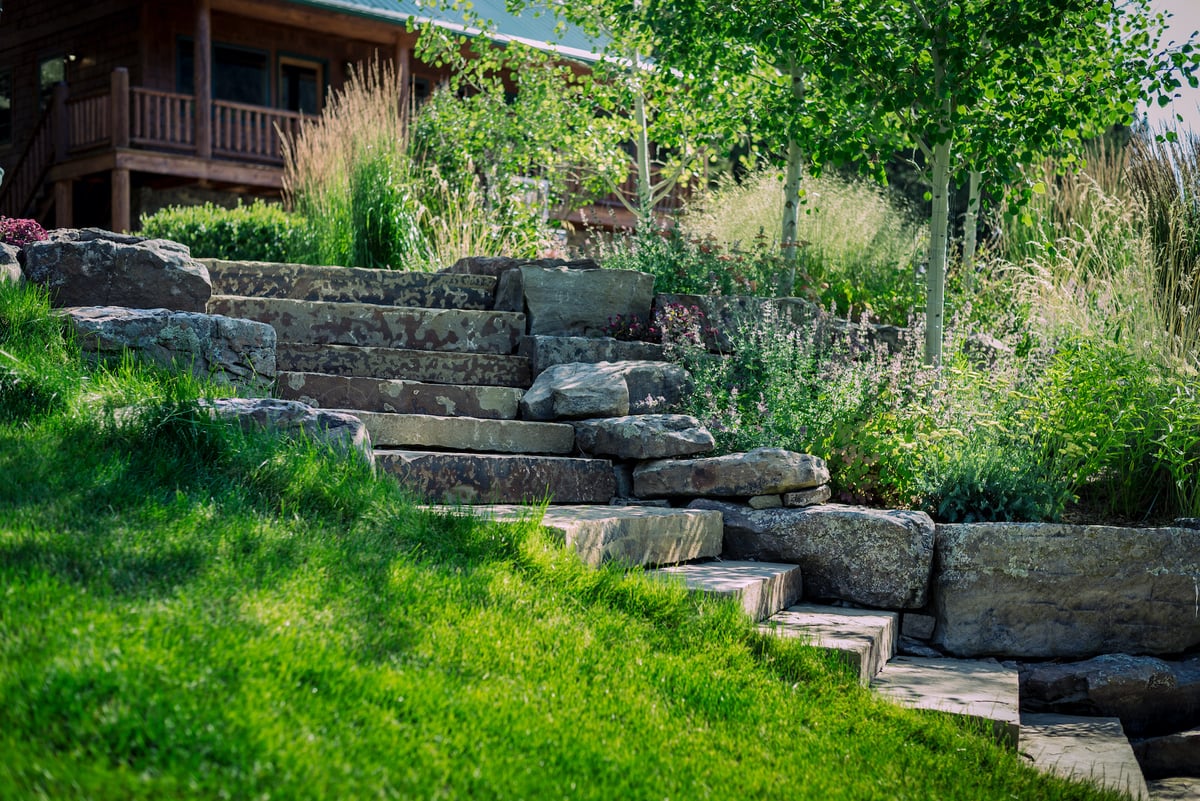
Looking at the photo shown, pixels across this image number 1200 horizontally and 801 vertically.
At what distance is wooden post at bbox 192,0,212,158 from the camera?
44.9ft

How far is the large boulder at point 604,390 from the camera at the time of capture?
4957 mm

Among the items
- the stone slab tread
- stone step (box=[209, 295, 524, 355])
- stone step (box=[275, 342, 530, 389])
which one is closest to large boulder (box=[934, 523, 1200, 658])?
the stone slab tread

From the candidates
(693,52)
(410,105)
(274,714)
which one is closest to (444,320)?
(693,52)

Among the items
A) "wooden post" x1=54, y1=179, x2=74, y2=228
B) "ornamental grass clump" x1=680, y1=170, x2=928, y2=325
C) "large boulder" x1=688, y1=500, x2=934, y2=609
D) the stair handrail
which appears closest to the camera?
"large boulder" x1=688, y1=500, x2=934, y2=609

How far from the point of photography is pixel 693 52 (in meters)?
6.75

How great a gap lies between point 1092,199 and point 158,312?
7158 millimetres

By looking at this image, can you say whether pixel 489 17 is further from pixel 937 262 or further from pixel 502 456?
pixel 502 456

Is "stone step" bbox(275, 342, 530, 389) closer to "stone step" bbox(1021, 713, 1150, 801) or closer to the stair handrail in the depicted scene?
"stone step" bbox(1021, 713, 1150, 801)

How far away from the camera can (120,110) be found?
42.9 feet

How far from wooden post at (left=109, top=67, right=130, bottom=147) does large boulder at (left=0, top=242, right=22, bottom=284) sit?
377 inches

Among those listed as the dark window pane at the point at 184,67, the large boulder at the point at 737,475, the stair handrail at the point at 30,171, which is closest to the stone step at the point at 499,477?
the large boulder at the point at 737,475

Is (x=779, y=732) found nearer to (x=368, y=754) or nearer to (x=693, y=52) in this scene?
(x=368, y=754)

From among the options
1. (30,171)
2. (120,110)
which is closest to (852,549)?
(120,110)

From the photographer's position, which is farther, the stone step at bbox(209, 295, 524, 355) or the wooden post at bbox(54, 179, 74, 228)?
the wooden post at bbox(54, 179, 74, 228)
